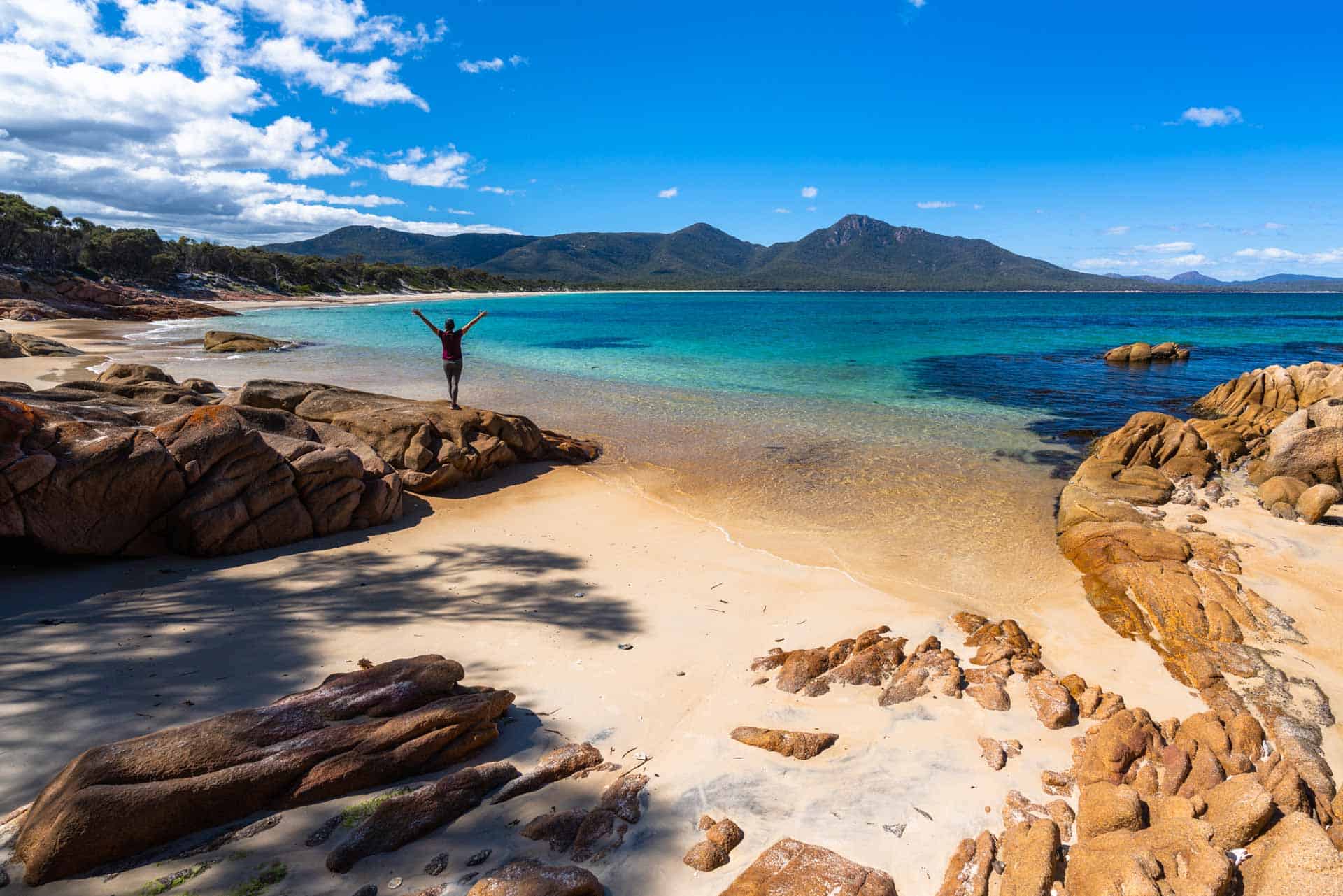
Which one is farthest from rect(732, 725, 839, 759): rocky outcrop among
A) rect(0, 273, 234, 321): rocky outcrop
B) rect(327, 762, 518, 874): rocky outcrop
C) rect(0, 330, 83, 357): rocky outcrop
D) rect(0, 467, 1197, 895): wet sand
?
rect(0, 273, 234, 321): rocky outcrop

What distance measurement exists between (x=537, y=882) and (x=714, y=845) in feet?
3.56

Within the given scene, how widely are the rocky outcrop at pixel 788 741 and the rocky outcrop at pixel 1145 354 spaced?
37798 millimetres

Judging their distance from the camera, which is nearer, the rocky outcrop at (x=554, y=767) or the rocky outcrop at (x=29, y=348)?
the rocky outcrop at (x=554, y=767)

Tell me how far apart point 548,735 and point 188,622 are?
378cm

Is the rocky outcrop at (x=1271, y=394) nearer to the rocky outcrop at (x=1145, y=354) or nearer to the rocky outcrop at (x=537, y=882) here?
the rocky outcrop at (x=1145, y=354)

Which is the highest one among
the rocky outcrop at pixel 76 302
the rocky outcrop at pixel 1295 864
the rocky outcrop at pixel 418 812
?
the rocky outcrop at pixel 76 302

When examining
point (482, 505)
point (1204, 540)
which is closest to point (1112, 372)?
point (1204, 540)

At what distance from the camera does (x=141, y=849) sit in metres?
3.00

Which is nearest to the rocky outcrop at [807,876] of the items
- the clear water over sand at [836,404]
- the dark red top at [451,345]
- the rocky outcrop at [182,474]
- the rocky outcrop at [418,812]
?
the rocky outcrop at [418,812]

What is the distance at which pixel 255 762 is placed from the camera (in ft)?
11.3

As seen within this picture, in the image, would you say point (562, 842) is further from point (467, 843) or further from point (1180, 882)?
point (1180, 882)

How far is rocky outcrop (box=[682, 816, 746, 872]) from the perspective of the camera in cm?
349

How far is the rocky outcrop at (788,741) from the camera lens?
461 centimetres

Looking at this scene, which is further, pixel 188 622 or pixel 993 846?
pixel 188 622
